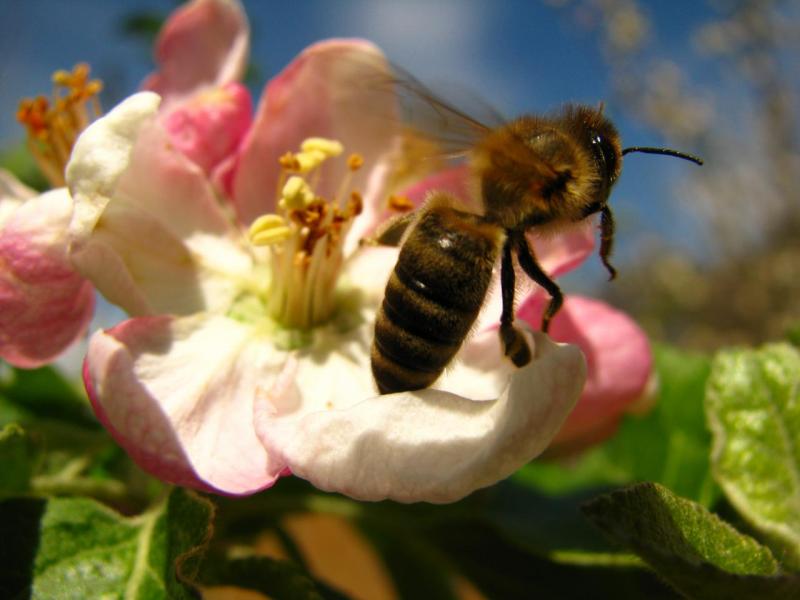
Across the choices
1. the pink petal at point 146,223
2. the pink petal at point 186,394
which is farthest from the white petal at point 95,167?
the pink petal at point 186,394

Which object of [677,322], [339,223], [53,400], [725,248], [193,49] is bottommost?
[677,322]

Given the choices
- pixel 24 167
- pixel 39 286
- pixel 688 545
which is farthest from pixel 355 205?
pixel 24 167

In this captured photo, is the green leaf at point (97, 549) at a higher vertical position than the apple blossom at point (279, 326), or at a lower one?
lower

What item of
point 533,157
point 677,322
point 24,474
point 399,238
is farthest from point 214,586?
point 677,322

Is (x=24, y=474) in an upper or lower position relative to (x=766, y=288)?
upper

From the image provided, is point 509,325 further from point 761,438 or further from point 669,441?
point 669,441

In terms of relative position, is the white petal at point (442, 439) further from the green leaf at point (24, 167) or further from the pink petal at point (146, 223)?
the green leaf at point (24, 167)

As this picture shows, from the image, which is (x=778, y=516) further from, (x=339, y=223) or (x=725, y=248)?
(x=725, y=248)
